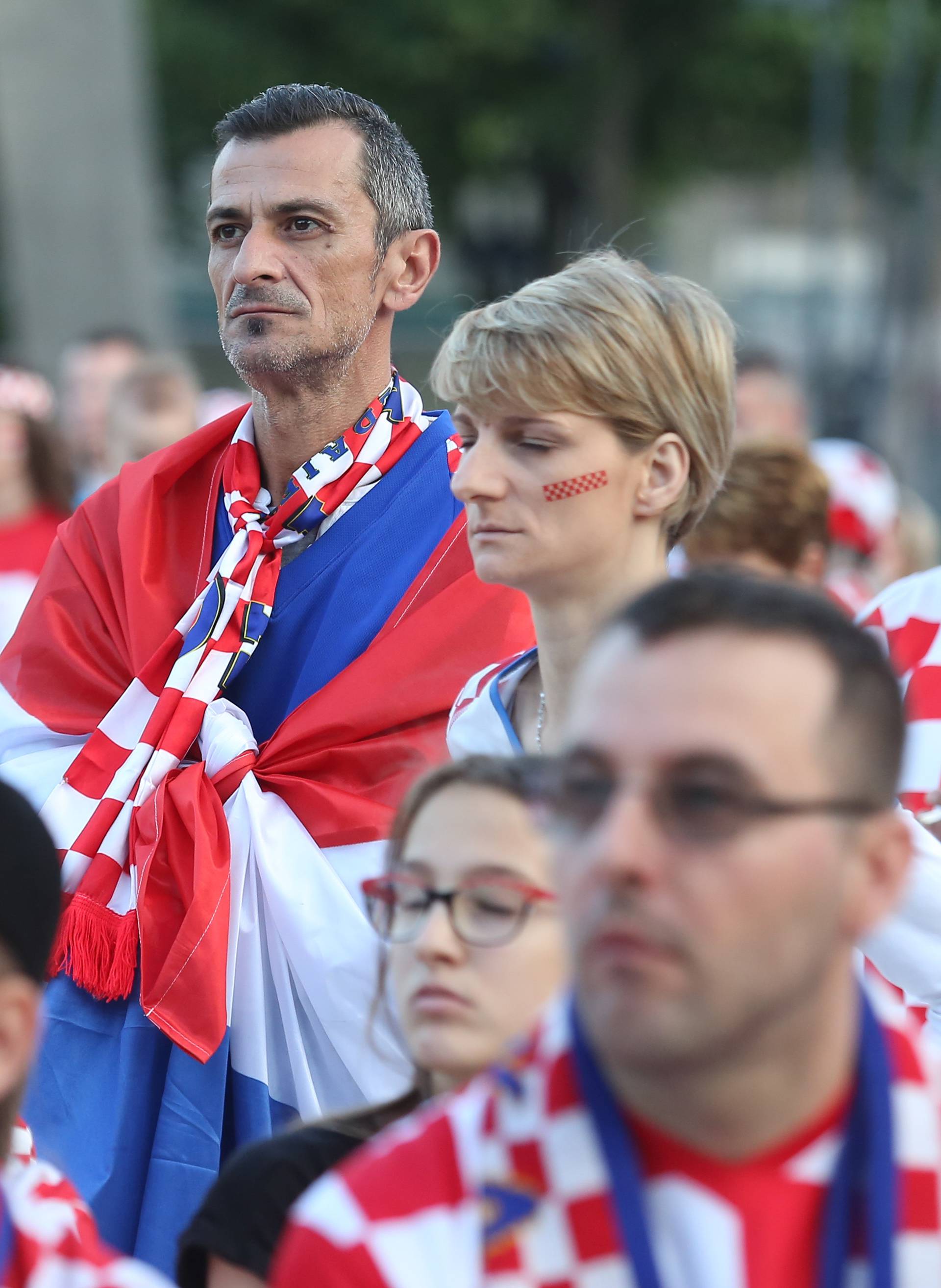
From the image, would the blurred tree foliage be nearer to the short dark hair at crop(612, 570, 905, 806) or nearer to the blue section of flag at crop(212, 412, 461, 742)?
the blue section of flag at crop(212, 412, 461, 742)

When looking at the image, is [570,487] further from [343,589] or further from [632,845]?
[632,845]

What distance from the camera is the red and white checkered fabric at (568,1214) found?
1.35 metres

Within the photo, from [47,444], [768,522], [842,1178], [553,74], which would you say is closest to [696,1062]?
[842,1178]

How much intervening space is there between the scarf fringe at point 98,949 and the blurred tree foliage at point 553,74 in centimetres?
1774

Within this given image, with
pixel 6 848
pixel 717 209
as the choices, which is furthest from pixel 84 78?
pixel 717 209

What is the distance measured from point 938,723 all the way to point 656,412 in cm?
71

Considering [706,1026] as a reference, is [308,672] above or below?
below

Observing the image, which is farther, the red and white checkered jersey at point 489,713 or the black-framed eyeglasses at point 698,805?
the red and white checkered jersey at point 489,713

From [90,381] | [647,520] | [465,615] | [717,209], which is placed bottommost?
[717,209]

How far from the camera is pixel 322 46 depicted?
20.6 m

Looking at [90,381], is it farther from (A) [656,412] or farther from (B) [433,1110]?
(B) [433,1110]

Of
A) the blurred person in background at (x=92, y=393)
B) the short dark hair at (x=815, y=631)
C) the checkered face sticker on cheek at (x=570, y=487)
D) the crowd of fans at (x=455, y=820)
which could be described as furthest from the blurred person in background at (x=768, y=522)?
the blurred person in background at (x=92, y=393)

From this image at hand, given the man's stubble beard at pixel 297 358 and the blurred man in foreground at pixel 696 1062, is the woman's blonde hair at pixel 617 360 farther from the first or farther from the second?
the blurred man in foreground at pixel 696 1062

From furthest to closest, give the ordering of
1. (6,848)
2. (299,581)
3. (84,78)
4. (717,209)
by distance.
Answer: (717,209) → (84,78) → (299,581) → (6,848)
